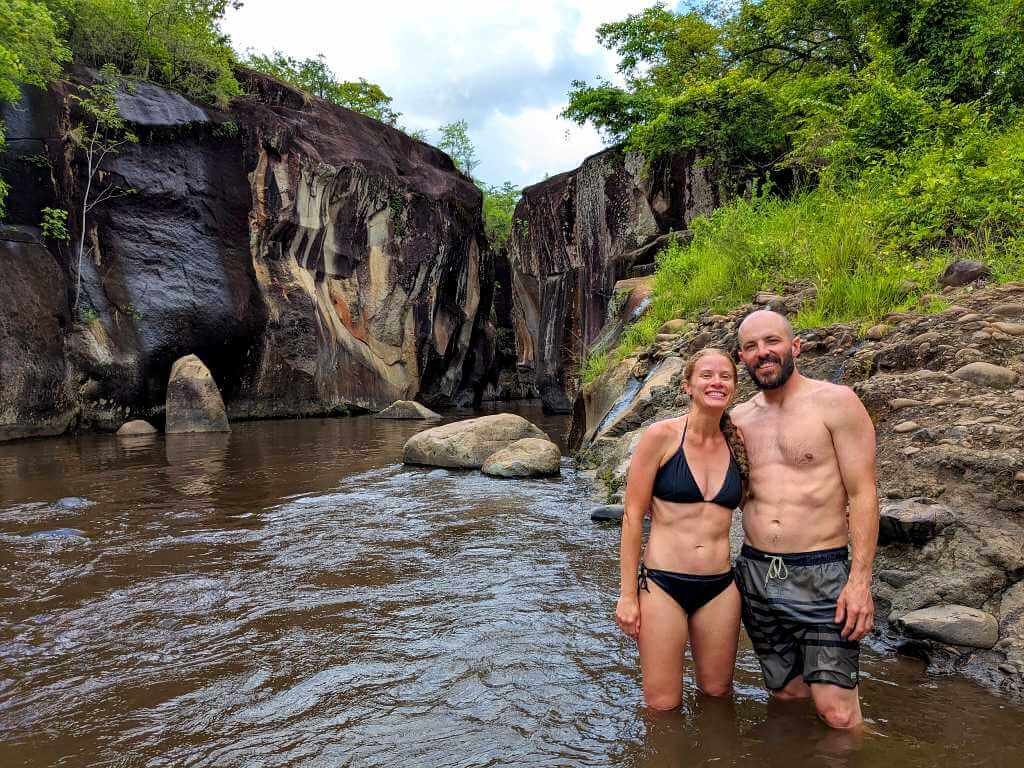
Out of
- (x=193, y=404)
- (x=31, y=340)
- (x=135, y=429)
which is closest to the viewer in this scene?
(x=31, y=340)

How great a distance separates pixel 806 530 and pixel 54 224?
59.3ft

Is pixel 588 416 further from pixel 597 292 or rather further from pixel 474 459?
pixel 597 292

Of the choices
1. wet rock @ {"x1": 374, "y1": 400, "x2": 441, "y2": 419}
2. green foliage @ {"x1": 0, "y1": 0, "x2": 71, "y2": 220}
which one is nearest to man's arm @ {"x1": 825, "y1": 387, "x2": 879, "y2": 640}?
green foliage @ {"x1": 0, "y1": 0, "x2": 71, "y2": 220}

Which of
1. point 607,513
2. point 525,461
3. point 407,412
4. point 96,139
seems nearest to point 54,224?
point 96,139

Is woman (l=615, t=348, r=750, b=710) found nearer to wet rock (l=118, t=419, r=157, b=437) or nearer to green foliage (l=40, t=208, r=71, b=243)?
wet rock (l=118, t=419, r=157, b=437)

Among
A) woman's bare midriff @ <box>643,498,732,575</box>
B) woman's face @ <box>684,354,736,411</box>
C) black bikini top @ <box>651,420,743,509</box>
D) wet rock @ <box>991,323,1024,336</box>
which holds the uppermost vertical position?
wet rock @ <box>991,323,1024,336</box>

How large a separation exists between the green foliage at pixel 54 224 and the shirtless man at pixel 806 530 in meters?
17.7

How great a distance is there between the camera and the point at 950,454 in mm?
3727

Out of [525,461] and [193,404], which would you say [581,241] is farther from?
[525,461]

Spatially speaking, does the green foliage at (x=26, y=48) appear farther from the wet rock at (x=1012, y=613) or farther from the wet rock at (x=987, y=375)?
the wet rock at (x=1012, y=613)

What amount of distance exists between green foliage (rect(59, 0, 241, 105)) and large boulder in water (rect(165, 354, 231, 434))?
922 centimetres

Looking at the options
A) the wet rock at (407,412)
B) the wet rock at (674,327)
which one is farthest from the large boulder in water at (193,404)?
the wet rock at (674,327)

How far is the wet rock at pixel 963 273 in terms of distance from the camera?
5.44 metres

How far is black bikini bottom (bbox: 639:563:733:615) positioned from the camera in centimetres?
254
